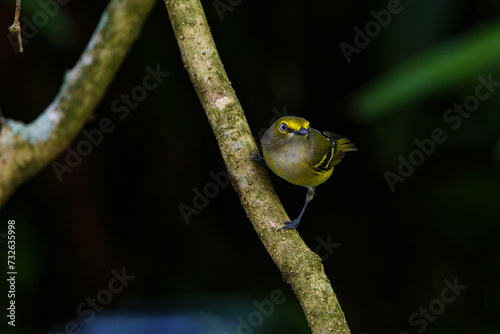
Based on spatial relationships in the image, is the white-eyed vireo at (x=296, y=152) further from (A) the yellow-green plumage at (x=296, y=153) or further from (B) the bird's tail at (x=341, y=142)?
(B) the bird's tail at (x=341, y=142)

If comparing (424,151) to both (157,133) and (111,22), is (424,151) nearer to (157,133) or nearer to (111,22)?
(157,133)

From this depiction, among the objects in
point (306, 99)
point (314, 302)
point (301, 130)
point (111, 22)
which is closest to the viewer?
point (314, 302)

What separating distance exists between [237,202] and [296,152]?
6.49ft

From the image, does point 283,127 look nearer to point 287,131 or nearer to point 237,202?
point 287,131

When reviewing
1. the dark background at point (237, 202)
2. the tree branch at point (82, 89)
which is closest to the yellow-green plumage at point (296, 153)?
the tree branch at point (82, 89)

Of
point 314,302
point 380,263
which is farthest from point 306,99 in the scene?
point 314,302

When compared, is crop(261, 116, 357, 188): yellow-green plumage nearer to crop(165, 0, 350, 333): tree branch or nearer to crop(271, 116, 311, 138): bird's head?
crop(271, 116, 311, 138): bird's head

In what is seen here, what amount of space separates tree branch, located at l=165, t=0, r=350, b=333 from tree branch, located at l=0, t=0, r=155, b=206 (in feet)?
2.58

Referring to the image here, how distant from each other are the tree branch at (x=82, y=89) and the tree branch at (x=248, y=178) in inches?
31.0

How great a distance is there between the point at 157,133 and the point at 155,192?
0.49m

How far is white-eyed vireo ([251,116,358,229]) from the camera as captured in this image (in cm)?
232

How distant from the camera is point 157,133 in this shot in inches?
162

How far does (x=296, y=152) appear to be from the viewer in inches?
93.1

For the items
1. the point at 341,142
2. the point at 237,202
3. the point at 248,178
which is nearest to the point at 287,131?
the point at 248,178
